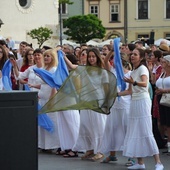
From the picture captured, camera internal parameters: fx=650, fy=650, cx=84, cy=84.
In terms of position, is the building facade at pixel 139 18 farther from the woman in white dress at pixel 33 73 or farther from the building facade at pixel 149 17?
the woman in white dress at pixel 33 73

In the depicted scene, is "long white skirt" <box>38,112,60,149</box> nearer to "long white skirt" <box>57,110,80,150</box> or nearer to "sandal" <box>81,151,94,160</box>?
"long white skirt" <box>57,110,80,150</box>

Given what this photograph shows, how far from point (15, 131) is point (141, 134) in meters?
4.87

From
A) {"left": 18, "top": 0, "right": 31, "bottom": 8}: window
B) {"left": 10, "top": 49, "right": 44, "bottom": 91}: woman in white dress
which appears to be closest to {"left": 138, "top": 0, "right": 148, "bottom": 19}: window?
{"left": 18, "top": 0, "right": 31, "bottom": 8}: window

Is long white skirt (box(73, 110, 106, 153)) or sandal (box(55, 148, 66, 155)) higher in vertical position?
long white skirt (box(73, 110, 106, 153))

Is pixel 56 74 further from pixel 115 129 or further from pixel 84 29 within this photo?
pixel 84 29

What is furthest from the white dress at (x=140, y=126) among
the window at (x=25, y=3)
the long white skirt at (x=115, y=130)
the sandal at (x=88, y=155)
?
the window at (x=25, y=3)

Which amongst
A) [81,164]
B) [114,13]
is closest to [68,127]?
[81,164]

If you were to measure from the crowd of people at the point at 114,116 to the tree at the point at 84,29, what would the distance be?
146 feet

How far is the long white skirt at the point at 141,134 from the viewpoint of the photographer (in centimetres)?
1011

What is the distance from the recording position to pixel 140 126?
33.3 ft

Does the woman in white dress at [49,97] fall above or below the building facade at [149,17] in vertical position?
below

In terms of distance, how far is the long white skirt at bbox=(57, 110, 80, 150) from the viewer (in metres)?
12.2

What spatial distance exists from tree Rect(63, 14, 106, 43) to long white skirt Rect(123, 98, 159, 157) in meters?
48.0

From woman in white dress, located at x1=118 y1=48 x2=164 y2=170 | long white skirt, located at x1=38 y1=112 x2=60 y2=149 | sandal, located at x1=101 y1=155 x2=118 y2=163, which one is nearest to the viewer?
woman in white dress, located at x1=118 y1=48 x2=164 y2=170
